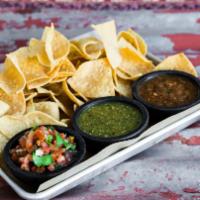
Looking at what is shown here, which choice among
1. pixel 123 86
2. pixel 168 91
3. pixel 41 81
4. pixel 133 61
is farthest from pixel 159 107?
pixel 41 81

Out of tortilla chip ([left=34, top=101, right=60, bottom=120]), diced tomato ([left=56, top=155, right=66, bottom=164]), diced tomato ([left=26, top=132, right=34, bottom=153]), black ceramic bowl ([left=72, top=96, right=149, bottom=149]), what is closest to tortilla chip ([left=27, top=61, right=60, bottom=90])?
tortilla chip ([left=34, top=101, right=60, bottom=120])

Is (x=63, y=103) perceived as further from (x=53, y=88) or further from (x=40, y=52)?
(x=40, y=52)

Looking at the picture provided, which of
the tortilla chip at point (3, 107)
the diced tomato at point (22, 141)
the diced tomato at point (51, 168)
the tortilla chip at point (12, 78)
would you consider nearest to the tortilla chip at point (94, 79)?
the tortilla chip at point (12, 78)

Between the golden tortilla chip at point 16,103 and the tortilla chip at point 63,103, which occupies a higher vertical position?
the golden tortilla chip at point 16,103

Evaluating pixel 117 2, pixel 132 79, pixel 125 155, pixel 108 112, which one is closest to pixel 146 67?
pixel 132 79

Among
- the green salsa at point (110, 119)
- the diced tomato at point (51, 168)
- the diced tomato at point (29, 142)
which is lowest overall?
the green salsa at point (110, 119)

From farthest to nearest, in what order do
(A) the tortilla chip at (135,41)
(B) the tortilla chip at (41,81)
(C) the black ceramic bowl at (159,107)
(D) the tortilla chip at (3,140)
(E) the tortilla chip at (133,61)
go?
(A) the tortilla chip at (135,41)
(E) the tortilla chip at (133,61)
(B) the tortilla chip at (41,81)
(C) the black ceramic bowl at (159,107)
(D) the tortilla chip at (3,140)

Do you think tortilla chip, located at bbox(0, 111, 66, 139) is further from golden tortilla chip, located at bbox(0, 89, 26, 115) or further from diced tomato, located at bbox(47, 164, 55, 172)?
diced tomato, located at bbox(47, 164, 55, 172)

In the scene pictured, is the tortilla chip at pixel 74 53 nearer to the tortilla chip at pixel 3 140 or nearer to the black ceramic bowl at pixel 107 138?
the black ceramic bowl at pixel 107 138
